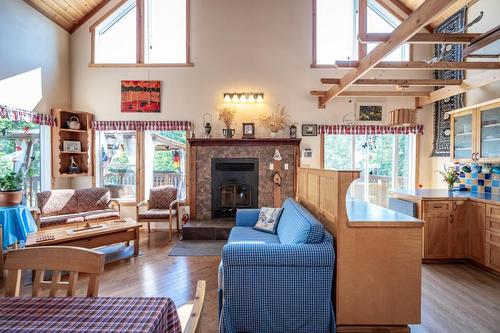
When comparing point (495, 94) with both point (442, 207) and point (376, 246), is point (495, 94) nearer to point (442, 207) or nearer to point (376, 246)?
point (442, 207)

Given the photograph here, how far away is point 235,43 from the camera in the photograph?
5.40m

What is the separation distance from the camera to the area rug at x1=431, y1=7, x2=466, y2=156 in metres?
4.58

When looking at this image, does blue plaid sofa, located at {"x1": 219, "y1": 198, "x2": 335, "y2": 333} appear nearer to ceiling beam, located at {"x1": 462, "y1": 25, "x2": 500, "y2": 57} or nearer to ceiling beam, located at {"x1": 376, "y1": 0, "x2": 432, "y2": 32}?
ceiling beam, located at {"x1": 462, "y1": 25, "x2": 500, "y2": 57}

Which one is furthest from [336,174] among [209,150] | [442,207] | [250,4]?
[250,4]

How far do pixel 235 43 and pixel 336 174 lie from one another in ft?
13.5

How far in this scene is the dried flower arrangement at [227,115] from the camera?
533cm

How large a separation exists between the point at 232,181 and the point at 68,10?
430 cm

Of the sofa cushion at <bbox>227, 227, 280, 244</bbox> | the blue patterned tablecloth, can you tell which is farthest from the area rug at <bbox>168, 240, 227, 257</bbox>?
the blue patterned tablecloth

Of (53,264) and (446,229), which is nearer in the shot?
(53,264)

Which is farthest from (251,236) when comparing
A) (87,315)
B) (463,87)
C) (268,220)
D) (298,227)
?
(463,87)

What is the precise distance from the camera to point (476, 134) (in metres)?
3.72

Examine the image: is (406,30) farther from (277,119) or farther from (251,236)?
(277,119)

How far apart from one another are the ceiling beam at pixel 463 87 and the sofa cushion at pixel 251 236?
356 centimetres

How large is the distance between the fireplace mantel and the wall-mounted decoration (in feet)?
3.64
